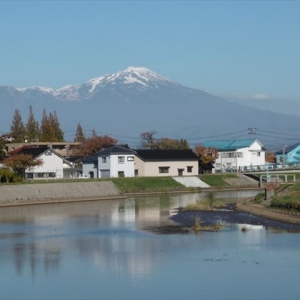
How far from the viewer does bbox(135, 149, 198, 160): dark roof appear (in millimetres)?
47844

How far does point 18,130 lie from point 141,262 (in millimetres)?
50975

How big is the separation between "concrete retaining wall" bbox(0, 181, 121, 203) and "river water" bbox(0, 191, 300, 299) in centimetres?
984

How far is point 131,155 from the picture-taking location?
153 feet

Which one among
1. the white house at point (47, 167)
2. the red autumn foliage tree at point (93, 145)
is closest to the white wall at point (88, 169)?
the white house at point (47, 167)

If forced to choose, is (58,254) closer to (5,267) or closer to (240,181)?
(5,267)

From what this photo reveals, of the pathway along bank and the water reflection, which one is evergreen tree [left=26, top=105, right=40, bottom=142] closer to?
the pathway along bank

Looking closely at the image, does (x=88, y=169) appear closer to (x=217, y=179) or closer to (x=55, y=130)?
(x=217, y=179)

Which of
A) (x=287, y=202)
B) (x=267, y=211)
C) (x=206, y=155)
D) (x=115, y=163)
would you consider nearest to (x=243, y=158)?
(x=206, y=155)

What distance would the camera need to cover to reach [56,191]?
38.8m

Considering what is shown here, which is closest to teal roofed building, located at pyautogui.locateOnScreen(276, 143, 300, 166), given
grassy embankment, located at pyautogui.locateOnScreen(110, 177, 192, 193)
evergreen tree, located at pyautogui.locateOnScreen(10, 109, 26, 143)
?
evergreen tree, located at pyautogui.locateOnScreen(10, 109, 26, 143)

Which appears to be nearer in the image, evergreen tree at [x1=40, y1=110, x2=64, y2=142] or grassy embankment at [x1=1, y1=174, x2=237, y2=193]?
grassy embankment at [x1=1, y1=174, x2=237, y2=193]

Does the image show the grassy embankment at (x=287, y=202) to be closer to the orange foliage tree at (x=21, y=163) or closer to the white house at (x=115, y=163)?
the white house at (x=115, y=163)

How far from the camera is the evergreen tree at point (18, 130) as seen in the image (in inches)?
2621

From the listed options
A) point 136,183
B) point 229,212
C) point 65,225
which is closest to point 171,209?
point 229,212
